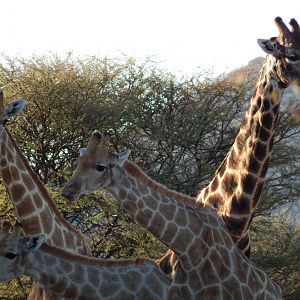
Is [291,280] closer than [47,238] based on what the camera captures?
No

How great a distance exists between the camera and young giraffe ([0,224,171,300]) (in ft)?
25.8

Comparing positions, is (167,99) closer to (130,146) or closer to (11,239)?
(130,146)

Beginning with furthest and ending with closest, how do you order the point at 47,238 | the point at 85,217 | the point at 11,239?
the point at 85,217 < the point at 47,238 < the point at 11,239

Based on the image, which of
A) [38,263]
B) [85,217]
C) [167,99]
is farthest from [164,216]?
[167,99]

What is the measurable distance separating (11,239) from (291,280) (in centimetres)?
1412

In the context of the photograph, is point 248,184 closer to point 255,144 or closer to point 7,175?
point 255,144

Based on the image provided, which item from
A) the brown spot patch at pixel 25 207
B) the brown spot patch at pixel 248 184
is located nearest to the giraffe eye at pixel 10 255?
the brown spot patch at pixel 25 207

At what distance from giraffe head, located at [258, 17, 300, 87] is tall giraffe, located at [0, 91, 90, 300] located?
8.55 feet

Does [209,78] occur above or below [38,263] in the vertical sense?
above

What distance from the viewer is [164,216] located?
8.62m

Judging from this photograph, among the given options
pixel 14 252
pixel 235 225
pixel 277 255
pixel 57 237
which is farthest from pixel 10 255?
pixel 277 255

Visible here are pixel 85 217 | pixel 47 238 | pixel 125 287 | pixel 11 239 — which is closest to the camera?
pixel 11 239

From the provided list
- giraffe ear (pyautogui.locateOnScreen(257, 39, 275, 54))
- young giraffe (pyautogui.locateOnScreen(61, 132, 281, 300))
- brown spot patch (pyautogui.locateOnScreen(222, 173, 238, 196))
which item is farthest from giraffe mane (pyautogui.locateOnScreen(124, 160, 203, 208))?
Answer: giraffe ear (pyautogui.locateOnScreen(257, 39, 275, 54))

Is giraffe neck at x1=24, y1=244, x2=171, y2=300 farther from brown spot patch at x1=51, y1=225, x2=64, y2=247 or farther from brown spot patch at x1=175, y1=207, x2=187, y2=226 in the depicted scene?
brown spot patch at x1=51, y1=225, x2=64, y2=247
